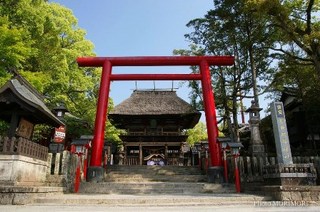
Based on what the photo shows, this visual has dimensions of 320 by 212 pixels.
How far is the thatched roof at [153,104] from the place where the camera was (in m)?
23.2

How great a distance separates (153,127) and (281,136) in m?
15.6

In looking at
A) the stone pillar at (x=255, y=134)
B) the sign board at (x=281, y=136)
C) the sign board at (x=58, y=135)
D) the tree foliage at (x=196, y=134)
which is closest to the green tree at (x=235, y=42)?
the stone pillar at (x=255, y=134)

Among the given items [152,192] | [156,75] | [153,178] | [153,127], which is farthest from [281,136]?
[153,127]

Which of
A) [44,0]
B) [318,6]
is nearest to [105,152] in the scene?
[44,0]

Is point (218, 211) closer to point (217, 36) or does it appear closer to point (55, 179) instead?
point (55, 179)

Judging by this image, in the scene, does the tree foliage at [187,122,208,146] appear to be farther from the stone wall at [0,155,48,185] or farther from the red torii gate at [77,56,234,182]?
the stone wall at [0,155,48,185]

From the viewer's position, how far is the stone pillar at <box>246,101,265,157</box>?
40.5ft

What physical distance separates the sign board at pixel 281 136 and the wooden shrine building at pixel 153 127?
12.9 metres

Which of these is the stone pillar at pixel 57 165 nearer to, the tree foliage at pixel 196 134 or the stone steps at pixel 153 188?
the stone steps at pixel 153 188

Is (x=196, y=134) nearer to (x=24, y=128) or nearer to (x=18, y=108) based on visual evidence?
(x=24, y=128)

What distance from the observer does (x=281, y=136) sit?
8.63 meters

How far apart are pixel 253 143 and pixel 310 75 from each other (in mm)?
7754

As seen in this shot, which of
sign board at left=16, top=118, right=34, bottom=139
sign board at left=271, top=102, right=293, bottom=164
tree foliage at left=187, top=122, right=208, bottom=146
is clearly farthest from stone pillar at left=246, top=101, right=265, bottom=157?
tree foliage at left=187, top=122, right=208, bottom=146

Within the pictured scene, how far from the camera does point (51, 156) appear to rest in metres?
9.59
